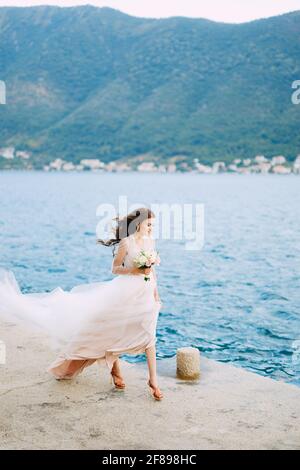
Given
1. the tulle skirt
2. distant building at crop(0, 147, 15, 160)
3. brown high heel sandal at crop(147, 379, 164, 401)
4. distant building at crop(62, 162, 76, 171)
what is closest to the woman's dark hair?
the tulle skirt

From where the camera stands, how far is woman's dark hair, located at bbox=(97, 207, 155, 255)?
6809mm

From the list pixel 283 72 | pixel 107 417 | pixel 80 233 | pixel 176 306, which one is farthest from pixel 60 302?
pixel 283 72

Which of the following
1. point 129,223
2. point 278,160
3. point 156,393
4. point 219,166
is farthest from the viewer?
point 219,166

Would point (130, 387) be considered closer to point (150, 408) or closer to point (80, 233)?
point (150, 408)

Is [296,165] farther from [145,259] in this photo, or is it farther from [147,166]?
[145,259]

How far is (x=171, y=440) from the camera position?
5688 millimetres

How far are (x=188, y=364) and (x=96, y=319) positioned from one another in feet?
4.84

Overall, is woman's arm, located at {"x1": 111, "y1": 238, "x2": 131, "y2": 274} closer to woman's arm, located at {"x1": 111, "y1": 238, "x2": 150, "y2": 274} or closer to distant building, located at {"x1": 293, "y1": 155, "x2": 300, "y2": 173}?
woman's arm, located at {"x1": 111, "y1": 238, "x2": 150, "y2": 274}

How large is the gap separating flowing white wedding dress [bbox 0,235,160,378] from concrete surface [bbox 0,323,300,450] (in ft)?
1.45

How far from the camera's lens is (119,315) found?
22.6ft

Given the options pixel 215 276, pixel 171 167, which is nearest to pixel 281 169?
pixel 171 167

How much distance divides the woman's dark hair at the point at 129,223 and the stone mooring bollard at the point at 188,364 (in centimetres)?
181

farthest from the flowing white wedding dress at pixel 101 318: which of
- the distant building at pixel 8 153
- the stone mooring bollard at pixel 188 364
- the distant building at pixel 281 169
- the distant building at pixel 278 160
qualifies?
the distant building at pixel 8 153

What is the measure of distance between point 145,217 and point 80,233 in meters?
40.9
